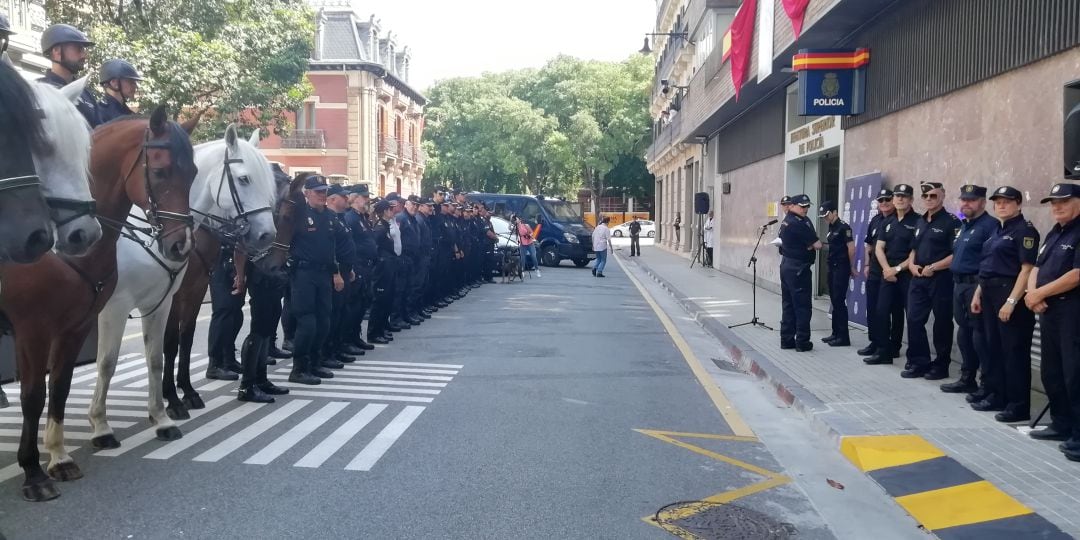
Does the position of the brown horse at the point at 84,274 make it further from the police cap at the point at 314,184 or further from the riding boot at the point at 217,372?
the riding boot at the point at 217,372

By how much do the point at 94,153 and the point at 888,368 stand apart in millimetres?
7975

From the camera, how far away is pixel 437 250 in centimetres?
1537

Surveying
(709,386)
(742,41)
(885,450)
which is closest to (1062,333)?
(885,450)

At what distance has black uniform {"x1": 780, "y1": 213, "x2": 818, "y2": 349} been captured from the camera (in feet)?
35.8

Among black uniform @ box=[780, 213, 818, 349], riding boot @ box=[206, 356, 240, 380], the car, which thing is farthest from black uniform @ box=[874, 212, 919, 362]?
the car

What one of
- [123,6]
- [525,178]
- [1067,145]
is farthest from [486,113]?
[1067,145]

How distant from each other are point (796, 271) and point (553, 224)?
19.5 m

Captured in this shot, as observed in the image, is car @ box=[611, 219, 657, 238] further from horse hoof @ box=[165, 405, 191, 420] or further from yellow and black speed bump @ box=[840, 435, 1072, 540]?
yellow and black speed bump @ box=[840, 435, 1072, 540]

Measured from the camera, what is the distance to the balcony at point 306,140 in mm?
45469

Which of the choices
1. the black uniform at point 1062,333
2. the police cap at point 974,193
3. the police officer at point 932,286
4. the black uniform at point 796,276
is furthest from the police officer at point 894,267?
the black uniform at point 1062,333

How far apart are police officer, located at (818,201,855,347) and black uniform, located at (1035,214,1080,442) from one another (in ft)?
15.5

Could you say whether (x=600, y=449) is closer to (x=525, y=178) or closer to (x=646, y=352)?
(x=646, y=352)

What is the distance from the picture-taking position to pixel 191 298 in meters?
7.76

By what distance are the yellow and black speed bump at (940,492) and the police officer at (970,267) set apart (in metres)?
1.56
